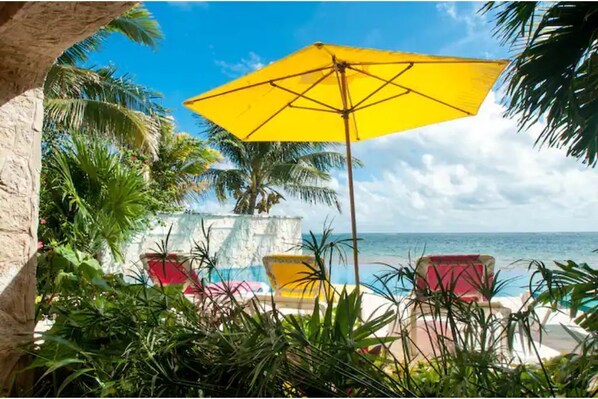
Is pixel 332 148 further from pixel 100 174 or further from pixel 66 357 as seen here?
pixel 66 357

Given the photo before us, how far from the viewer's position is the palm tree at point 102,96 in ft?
Answer: 27.2

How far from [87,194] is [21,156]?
117 inches

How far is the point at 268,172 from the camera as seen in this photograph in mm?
16828

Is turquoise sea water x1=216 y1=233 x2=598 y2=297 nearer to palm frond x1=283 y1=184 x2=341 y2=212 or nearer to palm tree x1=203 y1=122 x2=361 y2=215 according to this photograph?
palm frond x1=283 y1=184 x2=341 y2=212

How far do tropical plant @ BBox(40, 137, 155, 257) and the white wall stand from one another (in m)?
4.06

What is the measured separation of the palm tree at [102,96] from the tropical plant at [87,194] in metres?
3.63

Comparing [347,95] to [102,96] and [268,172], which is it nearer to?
[102,96]

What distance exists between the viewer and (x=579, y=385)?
140cm

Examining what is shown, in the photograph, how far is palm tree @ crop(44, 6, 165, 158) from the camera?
8.30m

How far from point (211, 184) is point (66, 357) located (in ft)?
52.3

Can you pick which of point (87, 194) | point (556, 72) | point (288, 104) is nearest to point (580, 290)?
point (556, 72)

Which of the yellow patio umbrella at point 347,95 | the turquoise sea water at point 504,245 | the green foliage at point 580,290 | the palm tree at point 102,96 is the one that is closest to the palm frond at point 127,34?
the palm tree at point 102,96

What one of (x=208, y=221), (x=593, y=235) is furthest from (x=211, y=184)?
(x=593, y=235)

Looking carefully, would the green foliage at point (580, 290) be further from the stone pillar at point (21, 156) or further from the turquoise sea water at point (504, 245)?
the turquoise sea water at point (504, 245)
